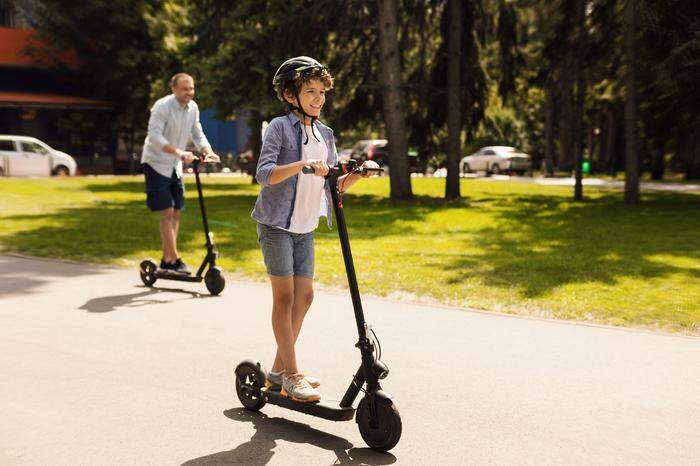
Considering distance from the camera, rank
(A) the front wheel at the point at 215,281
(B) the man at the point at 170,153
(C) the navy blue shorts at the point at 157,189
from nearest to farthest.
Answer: (A) the front wheel at the point at 215,281 → (B) the man at the point at 170,153 → (C) the navy blue shorts at the point at 157,189

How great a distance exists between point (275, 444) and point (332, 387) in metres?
0.97

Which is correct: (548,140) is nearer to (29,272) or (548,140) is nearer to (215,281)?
(29,272)

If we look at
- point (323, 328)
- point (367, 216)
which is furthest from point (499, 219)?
point (323, 328)

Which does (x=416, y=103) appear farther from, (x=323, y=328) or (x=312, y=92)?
(x=312, y=92)

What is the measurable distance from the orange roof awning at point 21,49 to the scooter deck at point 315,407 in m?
41.6

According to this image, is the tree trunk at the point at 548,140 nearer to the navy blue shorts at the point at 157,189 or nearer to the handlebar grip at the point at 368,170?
the navy blue shorts at the point at 157,189

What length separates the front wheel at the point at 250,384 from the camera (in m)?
4.80

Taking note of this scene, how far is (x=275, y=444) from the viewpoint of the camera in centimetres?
432

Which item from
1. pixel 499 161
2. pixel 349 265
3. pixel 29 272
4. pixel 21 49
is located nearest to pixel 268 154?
pixel 349 265

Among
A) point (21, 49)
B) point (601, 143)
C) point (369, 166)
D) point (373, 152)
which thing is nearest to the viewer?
point (369, 166)

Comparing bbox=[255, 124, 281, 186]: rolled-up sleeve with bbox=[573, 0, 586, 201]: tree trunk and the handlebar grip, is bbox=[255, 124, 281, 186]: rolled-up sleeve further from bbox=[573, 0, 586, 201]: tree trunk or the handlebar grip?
bbox=[573, 0, 586, 201]: tree trunk

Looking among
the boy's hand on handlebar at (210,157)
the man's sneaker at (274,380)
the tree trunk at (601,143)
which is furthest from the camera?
the tree trunk at (601,143)

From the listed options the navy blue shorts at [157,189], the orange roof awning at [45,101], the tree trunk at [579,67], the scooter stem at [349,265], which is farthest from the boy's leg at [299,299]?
the orange roof awning at [45,101]

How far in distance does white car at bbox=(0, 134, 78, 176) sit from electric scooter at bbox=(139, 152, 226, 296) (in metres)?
27.9
